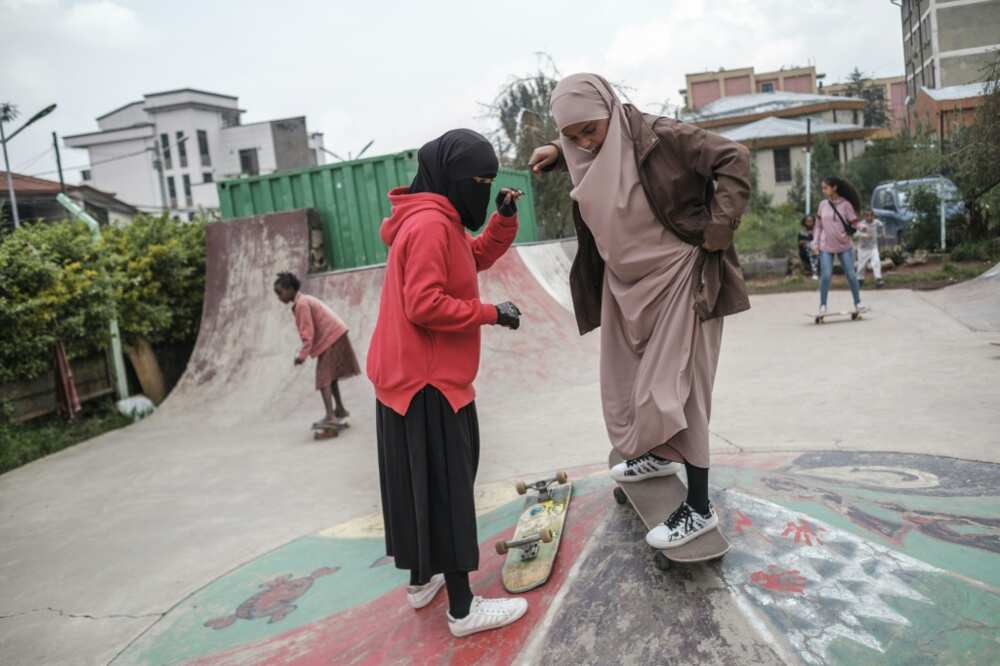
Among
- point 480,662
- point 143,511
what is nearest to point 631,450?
point 480,662

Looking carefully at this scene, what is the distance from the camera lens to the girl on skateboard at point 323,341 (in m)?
6.77

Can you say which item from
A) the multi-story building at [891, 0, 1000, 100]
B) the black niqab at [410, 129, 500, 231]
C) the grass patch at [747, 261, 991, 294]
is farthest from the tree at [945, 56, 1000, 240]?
the multi-story building at [891, 0, 1000, 100]

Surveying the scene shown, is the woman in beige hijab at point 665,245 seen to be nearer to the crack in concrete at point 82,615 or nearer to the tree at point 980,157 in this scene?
the crack in concrete at point 82,615

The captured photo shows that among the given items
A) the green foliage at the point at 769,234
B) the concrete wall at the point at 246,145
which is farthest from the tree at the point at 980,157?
the concrete wall at the point at 246,145

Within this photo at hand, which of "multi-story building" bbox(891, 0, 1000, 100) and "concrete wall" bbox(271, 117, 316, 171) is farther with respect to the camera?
"concrete wall" bbox(271, 117, 316, 171)

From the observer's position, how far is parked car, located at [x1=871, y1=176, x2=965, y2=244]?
14445 millimetres

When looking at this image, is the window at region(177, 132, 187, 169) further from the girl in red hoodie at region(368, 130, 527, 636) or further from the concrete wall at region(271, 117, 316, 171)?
the girl in red hoodie at region(368, 130, 527, 636)

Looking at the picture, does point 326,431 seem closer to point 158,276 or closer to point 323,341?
point 323,341

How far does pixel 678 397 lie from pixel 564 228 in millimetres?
14259

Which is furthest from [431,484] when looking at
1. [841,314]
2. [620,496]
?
[841,314]

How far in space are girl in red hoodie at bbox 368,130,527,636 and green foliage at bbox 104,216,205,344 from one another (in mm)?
7679

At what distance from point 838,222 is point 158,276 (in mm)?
8889

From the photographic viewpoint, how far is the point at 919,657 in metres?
2.17

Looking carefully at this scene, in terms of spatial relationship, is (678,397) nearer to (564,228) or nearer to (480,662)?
(480,662)
